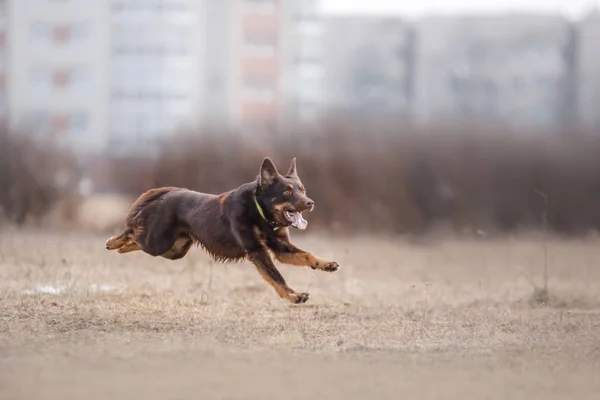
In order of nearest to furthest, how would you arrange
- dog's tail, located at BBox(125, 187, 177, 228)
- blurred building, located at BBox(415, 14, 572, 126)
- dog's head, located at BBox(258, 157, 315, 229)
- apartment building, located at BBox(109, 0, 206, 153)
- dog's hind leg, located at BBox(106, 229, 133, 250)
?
1. dog's head, located at BBox(258, 157, 315, 229)
2. dog's tail, located at BBox(125, 187, 177, 228)
3. dog's hind leg, located at BBox(106, 229, 133, 250)
4. apartment building, located at BBox(109, 0, 206, 153)
5. blurred building, located at BBox(415, 14, 572, 126)

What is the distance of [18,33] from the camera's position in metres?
52.6

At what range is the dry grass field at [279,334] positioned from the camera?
7047 millimetres

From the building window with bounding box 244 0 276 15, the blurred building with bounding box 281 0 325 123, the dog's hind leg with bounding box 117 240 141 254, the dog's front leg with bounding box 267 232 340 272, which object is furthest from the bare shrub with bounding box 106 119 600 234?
the building window with bounding box 244 0 276 15

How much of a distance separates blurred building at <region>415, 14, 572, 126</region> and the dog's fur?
149 feet

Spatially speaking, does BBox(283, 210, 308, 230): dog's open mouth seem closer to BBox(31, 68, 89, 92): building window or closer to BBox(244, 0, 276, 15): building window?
BBox(31, 68, 89, 92): building window

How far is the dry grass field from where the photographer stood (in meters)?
7.05

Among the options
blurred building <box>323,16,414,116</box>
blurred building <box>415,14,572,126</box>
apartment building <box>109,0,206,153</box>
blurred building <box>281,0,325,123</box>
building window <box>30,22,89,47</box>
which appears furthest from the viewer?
blurred building <box>323,16,414,116</box>

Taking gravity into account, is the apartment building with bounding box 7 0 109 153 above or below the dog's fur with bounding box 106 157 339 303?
above

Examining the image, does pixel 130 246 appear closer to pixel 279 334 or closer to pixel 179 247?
pixel 179 247

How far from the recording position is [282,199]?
30.9ft

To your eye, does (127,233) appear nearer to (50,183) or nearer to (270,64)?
(50,183)

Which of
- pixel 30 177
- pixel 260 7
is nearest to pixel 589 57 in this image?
pixel 260 7

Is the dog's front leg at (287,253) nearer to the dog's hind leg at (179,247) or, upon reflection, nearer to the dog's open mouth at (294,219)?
the dog's open mouth at (294,219)

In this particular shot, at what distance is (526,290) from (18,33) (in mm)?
44248
